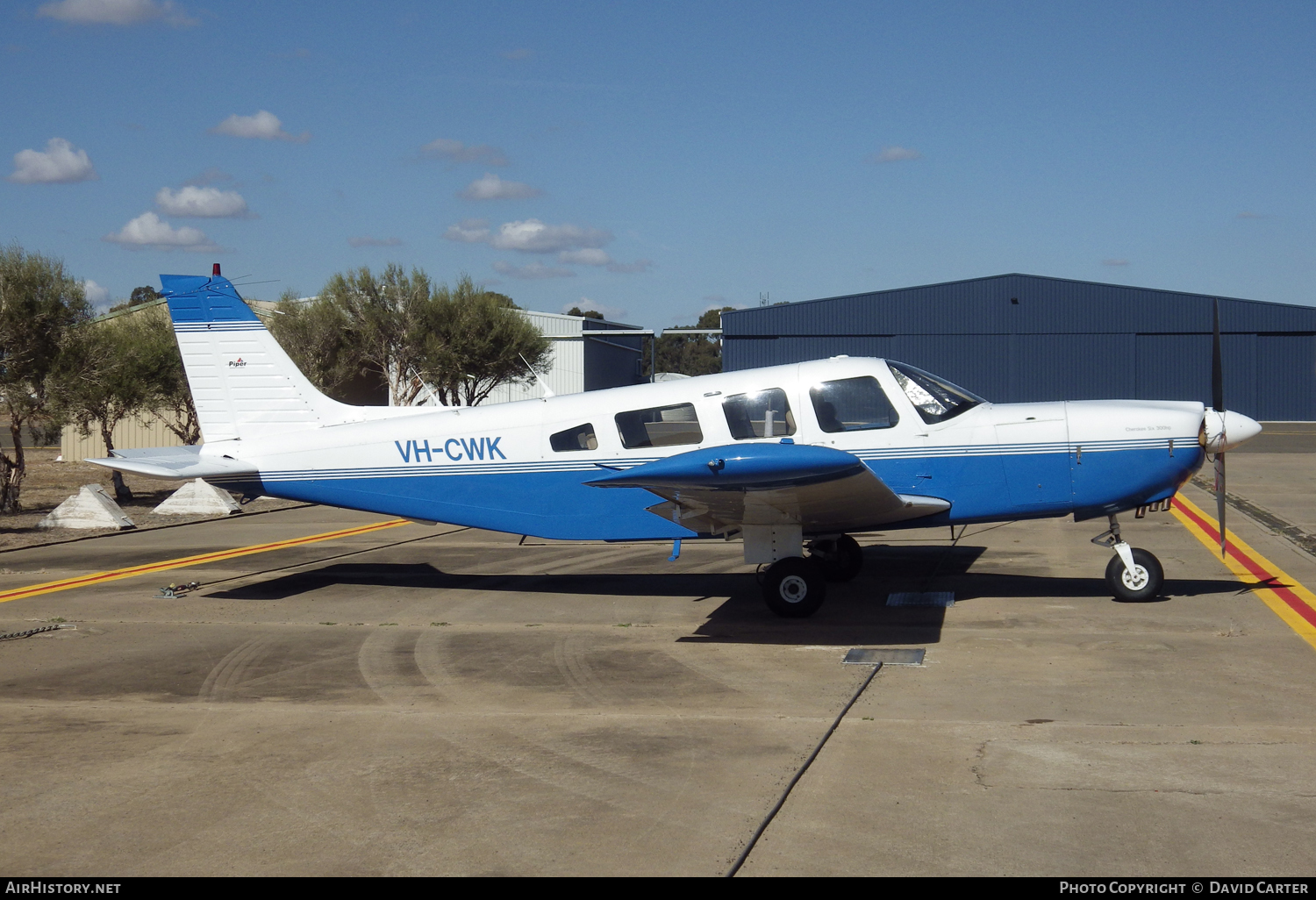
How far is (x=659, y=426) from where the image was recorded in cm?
1021

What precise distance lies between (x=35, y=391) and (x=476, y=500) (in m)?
12.5

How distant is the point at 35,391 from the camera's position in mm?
18781

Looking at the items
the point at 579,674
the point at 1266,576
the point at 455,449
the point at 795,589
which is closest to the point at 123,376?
the point at 455,449

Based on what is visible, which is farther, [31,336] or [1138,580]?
[31,336]

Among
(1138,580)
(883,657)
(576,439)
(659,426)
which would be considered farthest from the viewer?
(576,439)

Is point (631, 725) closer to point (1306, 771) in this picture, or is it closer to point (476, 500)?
point (1306, 771)

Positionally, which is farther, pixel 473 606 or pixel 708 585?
pixel 708 585

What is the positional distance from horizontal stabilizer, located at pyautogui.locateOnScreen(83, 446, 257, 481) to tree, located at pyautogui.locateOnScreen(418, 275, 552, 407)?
21960 mm

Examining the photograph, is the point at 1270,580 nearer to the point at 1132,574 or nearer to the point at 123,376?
the point at 1132,574

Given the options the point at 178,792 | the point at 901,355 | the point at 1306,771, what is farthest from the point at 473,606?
the point at 901,355

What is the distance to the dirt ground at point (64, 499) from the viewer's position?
1662cm

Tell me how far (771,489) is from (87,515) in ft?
45.4

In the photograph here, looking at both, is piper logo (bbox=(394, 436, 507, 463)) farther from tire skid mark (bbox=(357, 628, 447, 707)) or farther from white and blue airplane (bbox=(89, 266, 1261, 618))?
tire skid mark (bbox=(357, 628, 447, 707))

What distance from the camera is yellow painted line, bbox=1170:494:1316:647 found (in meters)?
8.86
